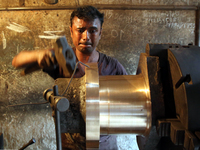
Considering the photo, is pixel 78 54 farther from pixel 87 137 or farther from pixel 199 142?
pixel 199 142

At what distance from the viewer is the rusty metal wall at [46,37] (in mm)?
1772

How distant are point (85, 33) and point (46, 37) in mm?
865

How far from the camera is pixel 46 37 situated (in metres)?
1.80

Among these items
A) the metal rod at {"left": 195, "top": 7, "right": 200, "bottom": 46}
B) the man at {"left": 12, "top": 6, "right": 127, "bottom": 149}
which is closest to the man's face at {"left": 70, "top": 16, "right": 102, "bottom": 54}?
the man at {"left": 12, "top": 6, "right": 127, "bottom": 149}

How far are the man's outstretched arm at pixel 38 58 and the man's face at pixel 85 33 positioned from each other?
52cm

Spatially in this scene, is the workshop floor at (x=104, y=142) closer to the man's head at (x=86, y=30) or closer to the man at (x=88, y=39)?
the man at (x=88, y=39)

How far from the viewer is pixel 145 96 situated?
641 millimetres

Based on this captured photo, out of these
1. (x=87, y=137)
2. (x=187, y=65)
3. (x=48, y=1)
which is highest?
(x=48, y=1)

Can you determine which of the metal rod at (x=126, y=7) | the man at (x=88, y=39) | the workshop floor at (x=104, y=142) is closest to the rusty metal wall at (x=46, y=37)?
the metal rod at (x=126, y=7)

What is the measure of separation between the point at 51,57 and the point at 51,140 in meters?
1.67

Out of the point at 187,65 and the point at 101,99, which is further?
the point at 101,99

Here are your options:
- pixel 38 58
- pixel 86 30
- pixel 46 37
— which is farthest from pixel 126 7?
pixel 38 58

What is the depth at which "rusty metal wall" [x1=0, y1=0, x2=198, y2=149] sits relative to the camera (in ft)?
5.82

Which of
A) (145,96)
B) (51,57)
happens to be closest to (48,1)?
(51,57)
